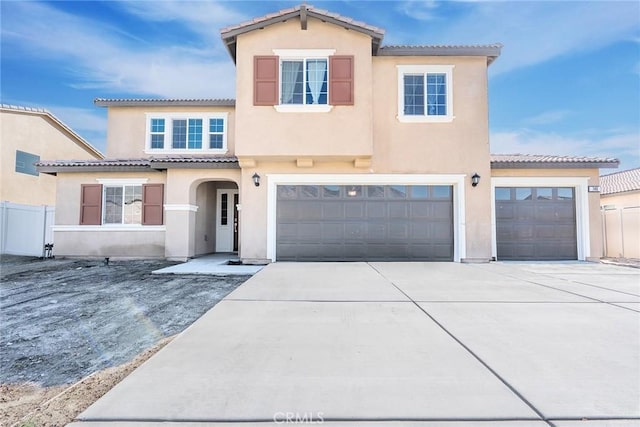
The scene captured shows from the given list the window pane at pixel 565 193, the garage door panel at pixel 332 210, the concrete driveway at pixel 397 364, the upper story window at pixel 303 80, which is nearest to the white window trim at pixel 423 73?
the upper story window at pixel 303 80

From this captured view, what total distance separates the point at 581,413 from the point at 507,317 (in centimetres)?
203

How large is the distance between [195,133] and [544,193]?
13.2 metres

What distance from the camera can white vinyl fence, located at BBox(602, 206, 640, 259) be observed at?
35.7 ft

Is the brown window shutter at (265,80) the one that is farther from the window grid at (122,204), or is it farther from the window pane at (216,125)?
the window grid at (122,204)

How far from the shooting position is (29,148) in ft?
53.9

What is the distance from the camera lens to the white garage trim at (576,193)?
988 cm

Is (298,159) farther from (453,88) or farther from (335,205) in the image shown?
(453,88)

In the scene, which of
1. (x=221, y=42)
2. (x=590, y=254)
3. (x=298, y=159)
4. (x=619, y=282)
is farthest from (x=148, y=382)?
(x=590, y=254)

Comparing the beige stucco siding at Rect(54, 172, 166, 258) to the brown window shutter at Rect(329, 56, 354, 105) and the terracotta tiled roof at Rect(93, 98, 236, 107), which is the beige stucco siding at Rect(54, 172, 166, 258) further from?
the brown window shutter at Rect(329, 56, 354, 105)

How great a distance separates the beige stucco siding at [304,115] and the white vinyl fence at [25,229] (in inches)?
377

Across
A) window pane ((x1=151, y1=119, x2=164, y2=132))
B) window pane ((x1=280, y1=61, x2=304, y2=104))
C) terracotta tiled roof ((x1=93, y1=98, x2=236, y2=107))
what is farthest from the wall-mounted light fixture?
window pane ((x1=151, y1=119, x2=164, y2=132))

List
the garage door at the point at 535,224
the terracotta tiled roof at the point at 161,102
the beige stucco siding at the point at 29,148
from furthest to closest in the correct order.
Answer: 1. the beige stucco siding at the point at 29,148
2. the terracotta tiled roof at the point at 161,102
3. the garage door at the point at 535,224

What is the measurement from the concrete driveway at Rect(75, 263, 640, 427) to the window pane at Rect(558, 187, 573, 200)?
6271mm

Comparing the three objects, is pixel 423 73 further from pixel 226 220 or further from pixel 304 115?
pixel 226 220
